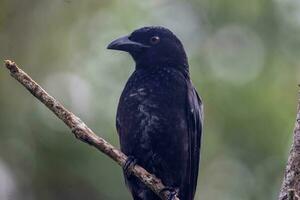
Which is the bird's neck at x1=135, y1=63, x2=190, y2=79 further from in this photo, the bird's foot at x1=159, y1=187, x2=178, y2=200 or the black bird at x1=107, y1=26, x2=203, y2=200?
the bird's foot at x1=159, y1=187, x2=178, y2=200

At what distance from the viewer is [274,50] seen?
768cm

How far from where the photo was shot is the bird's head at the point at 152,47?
5.50 meters

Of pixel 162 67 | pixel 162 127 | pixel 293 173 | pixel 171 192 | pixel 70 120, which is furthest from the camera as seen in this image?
pixel 162 67

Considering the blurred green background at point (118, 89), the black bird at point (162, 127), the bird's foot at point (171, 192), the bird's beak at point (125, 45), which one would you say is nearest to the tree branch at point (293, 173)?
the bird's foot at point (171, 192)

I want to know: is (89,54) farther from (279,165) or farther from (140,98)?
(140,98)

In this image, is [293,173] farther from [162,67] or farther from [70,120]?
[162,67]

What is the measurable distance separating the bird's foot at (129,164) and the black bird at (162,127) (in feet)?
0.04

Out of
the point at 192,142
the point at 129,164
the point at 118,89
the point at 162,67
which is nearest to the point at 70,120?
the point at 129,164

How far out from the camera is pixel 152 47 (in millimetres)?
5566

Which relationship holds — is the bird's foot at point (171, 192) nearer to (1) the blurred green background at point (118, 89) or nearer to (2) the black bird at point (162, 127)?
(2) the black bird at point (162, 127)

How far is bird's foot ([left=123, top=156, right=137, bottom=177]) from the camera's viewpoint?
4773mm

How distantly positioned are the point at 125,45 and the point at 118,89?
215cm

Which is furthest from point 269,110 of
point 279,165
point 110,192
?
point 110,192

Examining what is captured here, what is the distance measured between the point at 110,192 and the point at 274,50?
2047mm
